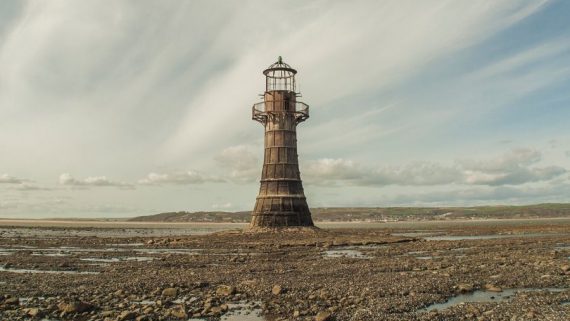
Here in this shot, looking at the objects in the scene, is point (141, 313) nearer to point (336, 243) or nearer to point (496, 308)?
point (496, 308)

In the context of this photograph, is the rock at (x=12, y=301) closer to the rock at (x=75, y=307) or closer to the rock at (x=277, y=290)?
the rock at (x=75, y=307)

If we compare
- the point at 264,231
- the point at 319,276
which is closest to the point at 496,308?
the point at 319,276

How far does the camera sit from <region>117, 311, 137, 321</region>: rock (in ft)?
40.2

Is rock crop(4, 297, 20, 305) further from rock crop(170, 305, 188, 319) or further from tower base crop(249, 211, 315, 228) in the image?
tower base crop(249, 211, 315, 228)

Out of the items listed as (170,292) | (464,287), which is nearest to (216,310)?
(170,292)

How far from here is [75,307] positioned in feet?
42.8

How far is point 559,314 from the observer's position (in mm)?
12312

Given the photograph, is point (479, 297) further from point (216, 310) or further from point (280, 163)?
point (280, 163)

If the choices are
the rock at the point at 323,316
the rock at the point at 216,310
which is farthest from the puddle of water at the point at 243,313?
the rock at the point at 323,316

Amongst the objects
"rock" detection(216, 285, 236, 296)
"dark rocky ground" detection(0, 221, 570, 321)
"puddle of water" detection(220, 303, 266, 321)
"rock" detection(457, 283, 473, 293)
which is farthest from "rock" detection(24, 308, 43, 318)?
"rock" detection(457, 283, 473, 293)

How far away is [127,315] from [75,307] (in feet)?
5.76

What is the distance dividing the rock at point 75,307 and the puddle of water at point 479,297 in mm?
9315

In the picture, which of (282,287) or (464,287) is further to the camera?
(282,287)

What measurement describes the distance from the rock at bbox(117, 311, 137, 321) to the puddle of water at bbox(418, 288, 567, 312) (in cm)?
783
